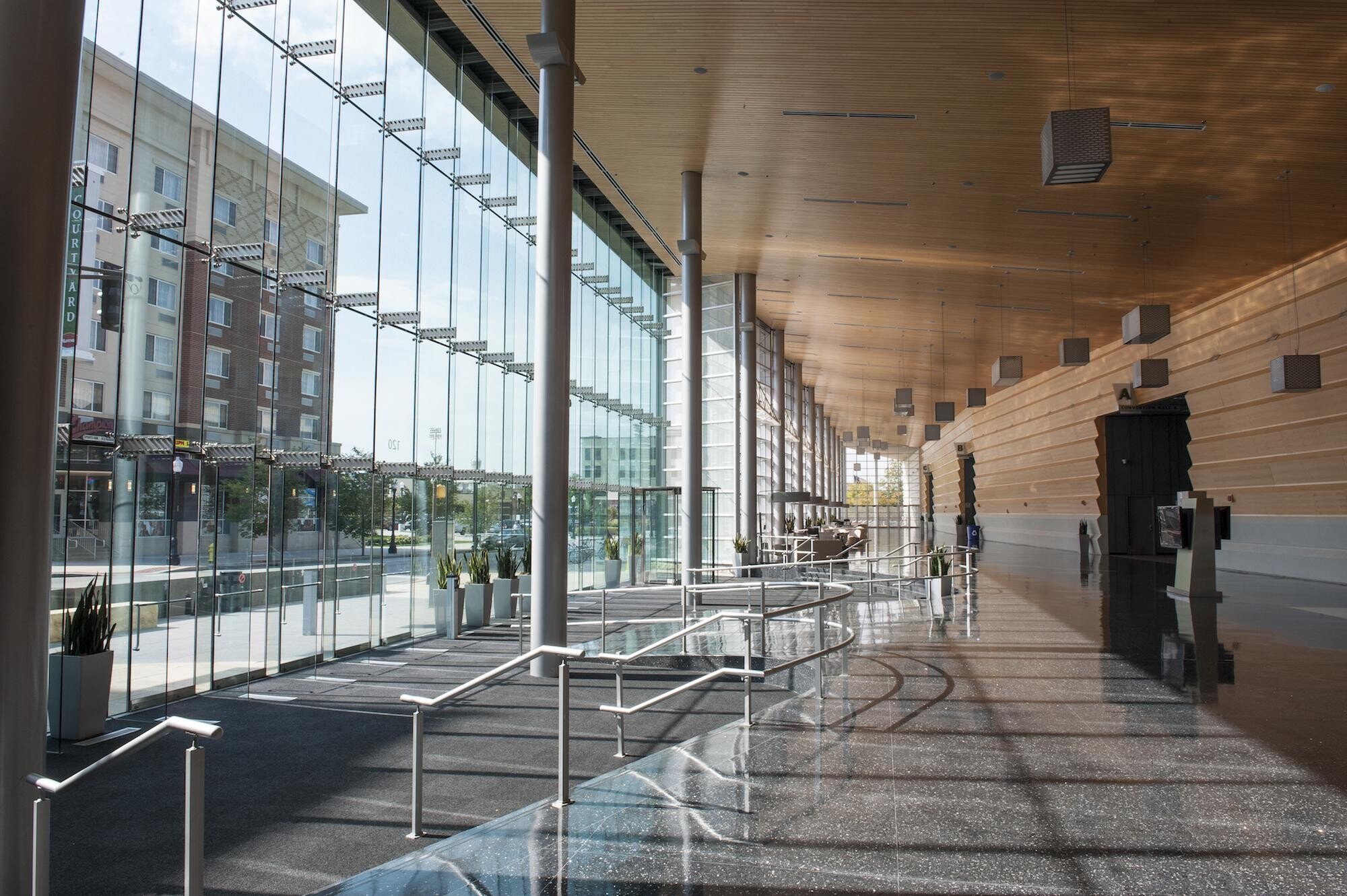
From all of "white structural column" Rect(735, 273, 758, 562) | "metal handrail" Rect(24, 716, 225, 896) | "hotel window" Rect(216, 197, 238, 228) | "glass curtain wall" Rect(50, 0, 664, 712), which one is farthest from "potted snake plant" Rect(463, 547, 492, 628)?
"metal handrail" Rect(24, 716, 225, 896)

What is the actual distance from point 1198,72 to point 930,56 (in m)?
2.89

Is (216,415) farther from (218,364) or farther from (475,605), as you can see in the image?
(475,605)

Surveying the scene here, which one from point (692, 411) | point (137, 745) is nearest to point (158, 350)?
point (137, 745)

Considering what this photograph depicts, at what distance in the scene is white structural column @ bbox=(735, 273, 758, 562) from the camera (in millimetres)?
21547

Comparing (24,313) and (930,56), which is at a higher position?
(930,56)

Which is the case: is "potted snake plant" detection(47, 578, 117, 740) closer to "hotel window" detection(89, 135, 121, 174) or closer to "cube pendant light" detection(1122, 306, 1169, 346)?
"hotel window" detection(89, 135, 121, 174)

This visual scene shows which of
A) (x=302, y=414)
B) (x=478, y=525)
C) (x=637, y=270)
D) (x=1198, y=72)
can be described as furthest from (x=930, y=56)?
(x=637, y=270)

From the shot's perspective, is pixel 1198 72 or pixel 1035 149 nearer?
pixel 1198 72

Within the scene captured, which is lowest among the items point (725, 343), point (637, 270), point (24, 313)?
point (24, 313)

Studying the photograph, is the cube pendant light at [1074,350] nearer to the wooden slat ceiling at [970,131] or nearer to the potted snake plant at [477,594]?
the wooden slat ceiling at [970,131]

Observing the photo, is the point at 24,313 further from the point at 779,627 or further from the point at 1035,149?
the point at 1035,149

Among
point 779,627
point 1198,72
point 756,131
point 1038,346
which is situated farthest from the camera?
point 1038,346

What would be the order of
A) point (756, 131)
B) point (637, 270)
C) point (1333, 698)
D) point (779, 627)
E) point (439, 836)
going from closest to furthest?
point (439, 836)
point (1333, 698)
point (779, 627)
point (756, 131)
point (637, 270)

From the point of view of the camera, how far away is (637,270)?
22.8 m
